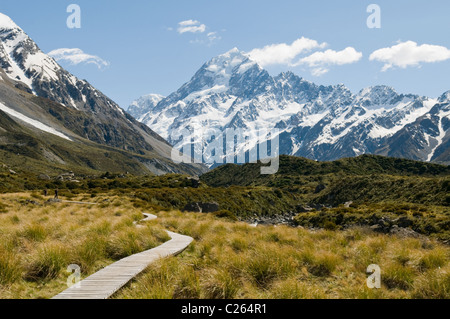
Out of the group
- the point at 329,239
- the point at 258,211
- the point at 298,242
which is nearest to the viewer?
the point at 298,242

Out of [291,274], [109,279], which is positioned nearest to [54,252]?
[109,279]

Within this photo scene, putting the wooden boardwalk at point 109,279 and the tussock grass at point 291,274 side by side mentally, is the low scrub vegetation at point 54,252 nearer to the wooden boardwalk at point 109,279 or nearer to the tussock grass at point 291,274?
the wooden boardwalk at point 109,279

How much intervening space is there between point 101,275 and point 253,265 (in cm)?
447

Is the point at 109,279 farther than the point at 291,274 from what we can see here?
No

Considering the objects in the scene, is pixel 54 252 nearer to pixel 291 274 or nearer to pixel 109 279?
pixel 109 279

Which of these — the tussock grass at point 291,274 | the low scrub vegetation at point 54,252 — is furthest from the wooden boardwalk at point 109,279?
the low scrub vegetation at point 54,252

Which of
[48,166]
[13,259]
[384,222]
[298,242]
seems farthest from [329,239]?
[48,166]

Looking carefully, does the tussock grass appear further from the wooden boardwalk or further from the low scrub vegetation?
the low scrub vegetation

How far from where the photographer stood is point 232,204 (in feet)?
207

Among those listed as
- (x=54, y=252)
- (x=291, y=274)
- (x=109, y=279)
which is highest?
(x=54, y=252)

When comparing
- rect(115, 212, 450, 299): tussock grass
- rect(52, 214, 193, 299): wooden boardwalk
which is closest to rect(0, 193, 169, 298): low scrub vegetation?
rect(52, 214, 193, 299): wooden boardwalk

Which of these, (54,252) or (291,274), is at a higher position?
(54,252)
